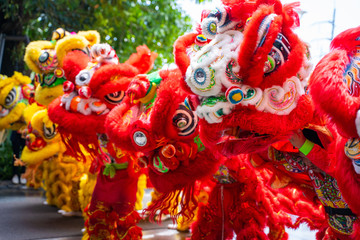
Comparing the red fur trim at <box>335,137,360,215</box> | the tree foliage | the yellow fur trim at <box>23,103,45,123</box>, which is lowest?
the red fur trim at <box>335,137,360,215</box>

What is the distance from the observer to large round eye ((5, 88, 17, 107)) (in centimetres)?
363

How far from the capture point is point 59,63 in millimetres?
2568

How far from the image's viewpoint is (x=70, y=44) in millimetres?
2436

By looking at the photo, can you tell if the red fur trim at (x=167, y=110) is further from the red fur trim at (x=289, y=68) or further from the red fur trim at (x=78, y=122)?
the red fur trim at (x=78, y=122)

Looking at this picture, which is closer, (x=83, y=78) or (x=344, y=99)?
(x=344, y=99)

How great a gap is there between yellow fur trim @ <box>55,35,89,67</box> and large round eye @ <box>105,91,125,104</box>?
56cm

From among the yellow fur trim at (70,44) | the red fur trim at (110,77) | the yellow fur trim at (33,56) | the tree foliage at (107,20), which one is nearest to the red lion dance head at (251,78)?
the red fur trim at (110,77)

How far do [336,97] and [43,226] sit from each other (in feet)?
7.83

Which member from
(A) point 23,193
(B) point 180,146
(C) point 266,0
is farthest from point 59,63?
(A) point 23,193

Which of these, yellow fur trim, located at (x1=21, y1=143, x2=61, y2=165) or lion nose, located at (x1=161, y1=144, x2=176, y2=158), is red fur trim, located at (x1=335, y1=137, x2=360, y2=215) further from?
yellow fur trim, located at (x1=21, y1=143, x2=61, y2=165)

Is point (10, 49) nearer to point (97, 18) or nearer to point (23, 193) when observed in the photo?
point (97, 18)

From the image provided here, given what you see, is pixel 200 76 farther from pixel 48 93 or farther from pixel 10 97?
pixel 10 97

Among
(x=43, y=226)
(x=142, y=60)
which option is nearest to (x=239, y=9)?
(x=142, y=60)

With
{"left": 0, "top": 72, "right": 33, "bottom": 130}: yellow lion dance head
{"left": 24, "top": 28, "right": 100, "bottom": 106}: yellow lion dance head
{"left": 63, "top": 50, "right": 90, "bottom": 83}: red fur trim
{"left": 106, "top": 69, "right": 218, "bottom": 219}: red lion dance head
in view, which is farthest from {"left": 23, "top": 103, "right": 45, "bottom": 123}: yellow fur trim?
{"left": 106, "top": 69, "right": 218, "bottom": 219}: red lion dance head
